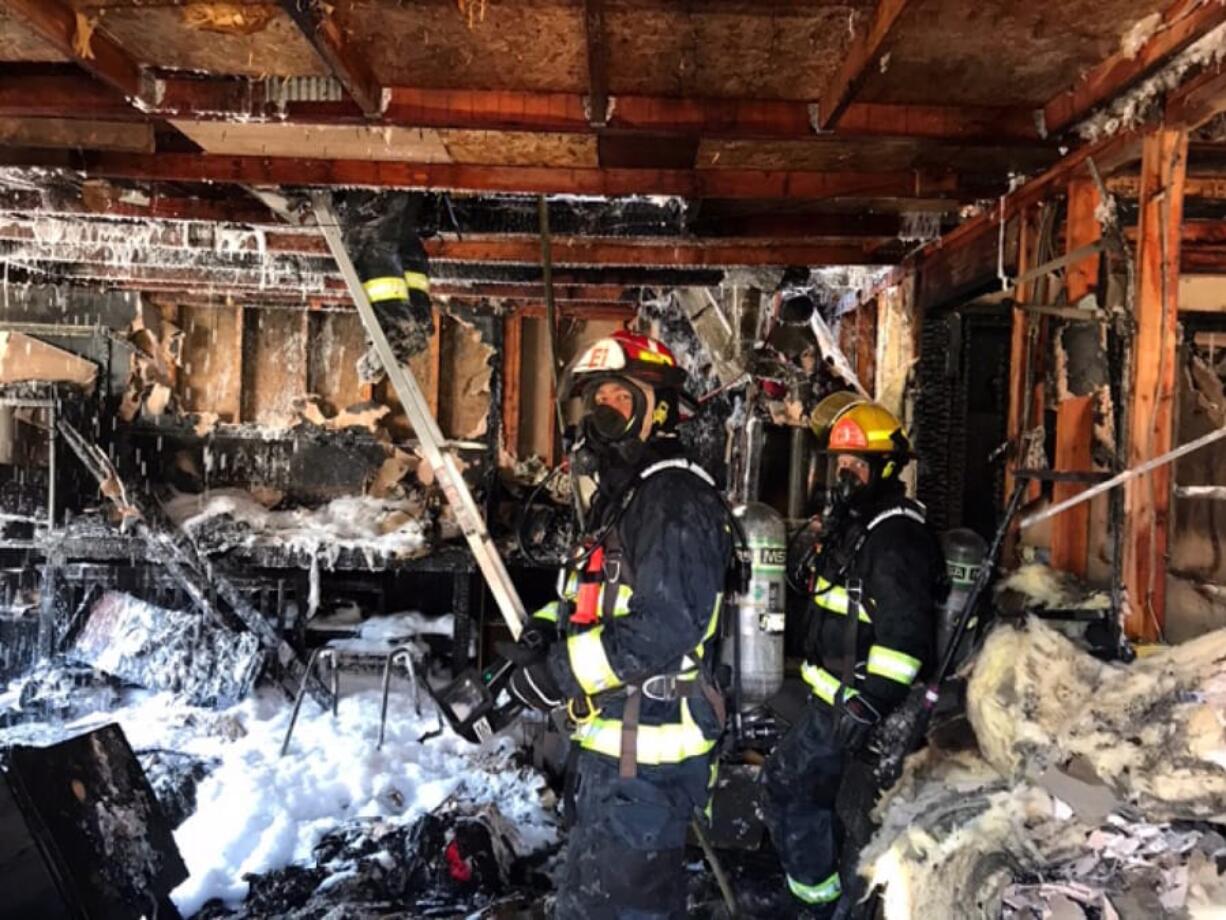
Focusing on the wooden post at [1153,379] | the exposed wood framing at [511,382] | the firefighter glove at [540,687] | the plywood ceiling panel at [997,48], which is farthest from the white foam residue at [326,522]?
the wooden post at [1153,379]

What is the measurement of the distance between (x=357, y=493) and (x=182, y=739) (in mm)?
2798

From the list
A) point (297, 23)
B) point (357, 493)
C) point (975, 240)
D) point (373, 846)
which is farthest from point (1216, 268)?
point (357, 493)

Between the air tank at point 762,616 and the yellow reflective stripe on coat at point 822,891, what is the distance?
129 centimetres

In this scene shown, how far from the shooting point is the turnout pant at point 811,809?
11.5ft

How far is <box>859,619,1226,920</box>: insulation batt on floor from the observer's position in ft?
6.03

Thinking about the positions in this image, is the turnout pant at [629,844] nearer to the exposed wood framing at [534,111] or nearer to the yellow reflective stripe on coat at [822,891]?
the yellow reflective stripe on coat at [822,891]

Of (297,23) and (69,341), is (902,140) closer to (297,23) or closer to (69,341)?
(297,23)

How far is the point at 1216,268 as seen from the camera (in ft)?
14.0

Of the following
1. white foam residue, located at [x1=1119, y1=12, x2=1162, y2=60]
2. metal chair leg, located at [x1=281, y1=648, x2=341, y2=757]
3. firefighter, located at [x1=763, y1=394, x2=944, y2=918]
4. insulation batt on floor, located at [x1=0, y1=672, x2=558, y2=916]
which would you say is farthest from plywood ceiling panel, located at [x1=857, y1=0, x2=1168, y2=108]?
metal chair leg, located at [x1=281, y1=648, x2=341, y2=757]

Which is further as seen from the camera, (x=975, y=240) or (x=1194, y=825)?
(x=975, y=240)

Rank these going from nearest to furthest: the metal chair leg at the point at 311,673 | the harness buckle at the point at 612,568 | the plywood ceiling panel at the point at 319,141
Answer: the harness buckle at the point at 612,568 < the plywood ceiling panel at the point at 319,141 < the metal chair leg at the point at 311,673

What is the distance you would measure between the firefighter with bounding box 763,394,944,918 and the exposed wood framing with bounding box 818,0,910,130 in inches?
54.3

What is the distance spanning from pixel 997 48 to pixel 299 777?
5.33m

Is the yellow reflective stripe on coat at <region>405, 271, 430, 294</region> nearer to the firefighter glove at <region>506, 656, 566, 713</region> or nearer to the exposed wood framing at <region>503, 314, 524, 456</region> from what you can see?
the firefighter glove at <region>506, 656, 566, 713</region>
